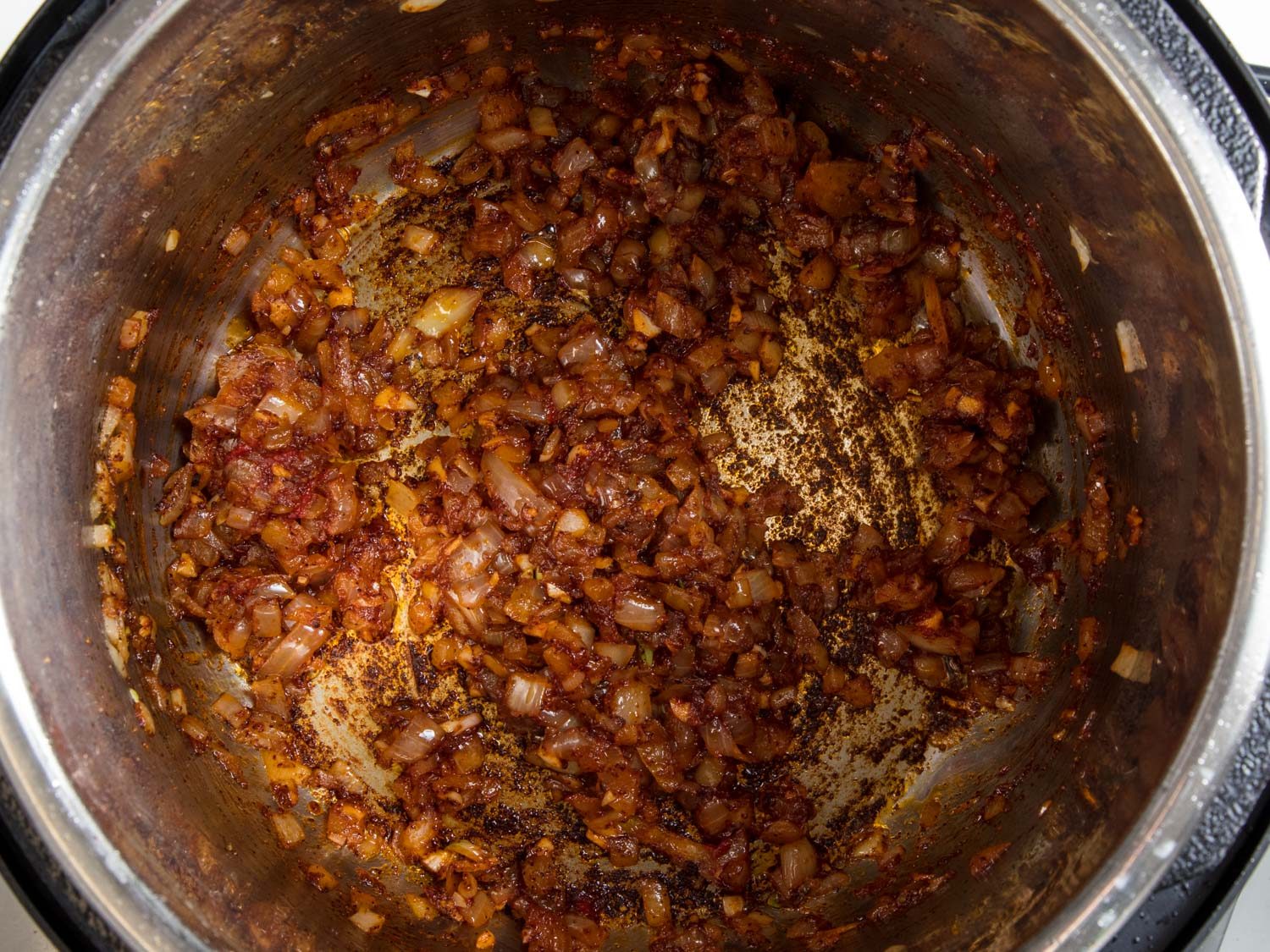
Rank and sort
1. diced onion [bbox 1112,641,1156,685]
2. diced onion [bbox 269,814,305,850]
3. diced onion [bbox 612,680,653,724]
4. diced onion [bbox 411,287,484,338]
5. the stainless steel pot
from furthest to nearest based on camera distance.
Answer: diced onion [bbox 411,287,484,338] → diced onion [bbox 612,680,653,724] → diced onion [bbox 269,814,305,850] → diced onion [bbox 1112,641,1156,685] → the stainless steel pot

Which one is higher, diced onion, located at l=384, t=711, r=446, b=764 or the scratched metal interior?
the scratched metal interior

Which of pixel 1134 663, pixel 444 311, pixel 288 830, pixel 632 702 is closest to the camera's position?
pixel 1134 663

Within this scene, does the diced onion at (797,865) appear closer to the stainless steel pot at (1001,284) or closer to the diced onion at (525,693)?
the stainless steel pot at (1001,284)

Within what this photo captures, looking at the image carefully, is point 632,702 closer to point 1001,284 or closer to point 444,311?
point 444,311

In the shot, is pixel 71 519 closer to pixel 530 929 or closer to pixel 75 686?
pixel 75 686

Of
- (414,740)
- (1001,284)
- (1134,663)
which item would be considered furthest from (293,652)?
(1001,284)

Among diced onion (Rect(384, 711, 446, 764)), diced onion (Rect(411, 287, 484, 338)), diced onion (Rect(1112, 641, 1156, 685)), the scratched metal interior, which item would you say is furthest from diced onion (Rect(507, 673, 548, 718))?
diced onion (Rect(1112, 641, 1156, 685))

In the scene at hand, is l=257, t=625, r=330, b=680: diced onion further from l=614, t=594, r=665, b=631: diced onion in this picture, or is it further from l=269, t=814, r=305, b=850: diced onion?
l=614, t=594, r=665, b=631: diced onion

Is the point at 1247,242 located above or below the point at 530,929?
above

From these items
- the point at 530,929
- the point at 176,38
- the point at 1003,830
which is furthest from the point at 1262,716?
the point at 176,38
